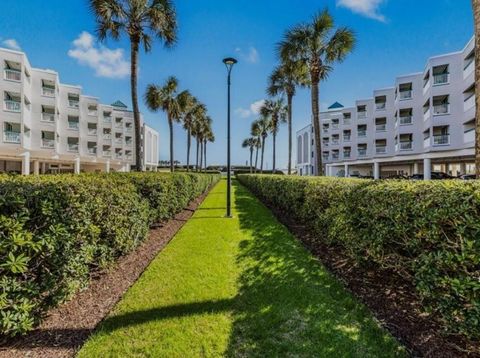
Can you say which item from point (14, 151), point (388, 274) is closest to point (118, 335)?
point (388, 274)

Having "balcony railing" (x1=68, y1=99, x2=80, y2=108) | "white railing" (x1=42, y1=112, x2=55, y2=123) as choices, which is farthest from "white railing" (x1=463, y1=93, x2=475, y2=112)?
"balcony railing" (x1=68, y1=99, x2=80, y2=108)

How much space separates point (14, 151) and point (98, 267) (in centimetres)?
2666

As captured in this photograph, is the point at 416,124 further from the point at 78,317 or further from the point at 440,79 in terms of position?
the point at 78,317

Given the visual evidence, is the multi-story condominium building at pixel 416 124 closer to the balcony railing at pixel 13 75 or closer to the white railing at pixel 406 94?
the white railing at pixel 406 94

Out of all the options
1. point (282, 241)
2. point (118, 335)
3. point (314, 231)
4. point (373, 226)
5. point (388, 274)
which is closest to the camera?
point (118, 335)

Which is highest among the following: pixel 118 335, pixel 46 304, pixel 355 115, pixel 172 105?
pixel 355 115

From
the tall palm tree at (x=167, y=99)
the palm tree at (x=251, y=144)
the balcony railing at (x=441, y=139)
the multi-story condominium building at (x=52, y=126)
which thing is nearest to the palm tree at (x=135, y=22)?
the tall palm tree at (x=167, y=99)

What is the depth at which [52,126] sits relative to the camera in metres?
37.9

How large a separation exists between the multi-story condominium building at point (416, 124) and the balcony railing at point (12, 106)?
41.1 metres

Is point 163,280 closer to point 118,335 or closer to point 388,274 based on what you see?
point 118,335

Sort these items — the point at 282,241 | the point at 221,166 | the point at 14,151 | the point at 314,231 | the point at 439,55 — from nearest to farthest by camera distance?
1. the point at 282,241
2. the point at 314,231
3. the point at 14,151
4. the point at 439,55
5. the point at 221,166

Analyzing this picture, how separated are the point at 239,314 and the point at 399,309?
7.19ft

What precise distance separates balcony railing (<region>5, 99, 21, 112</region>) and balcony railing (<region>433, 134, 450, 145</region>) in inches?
1693

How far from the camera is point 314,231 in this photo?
28.6ft
